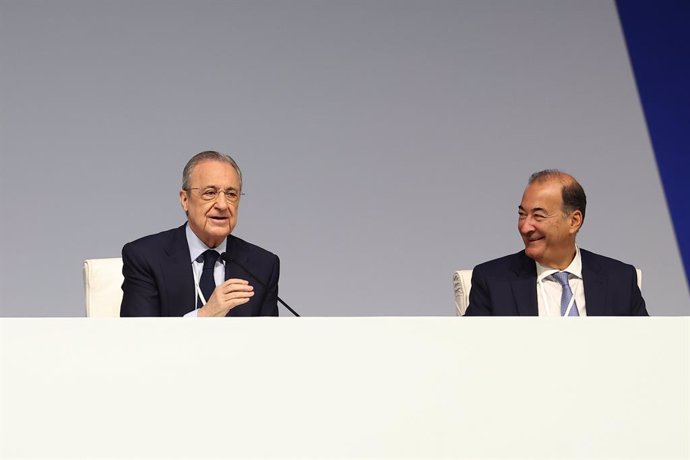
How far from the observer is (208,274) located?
2451mm

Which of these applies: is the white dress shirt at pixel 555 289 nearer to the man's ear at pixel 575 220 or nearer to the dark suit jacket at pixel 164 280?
the man's ear at pixel 575 220

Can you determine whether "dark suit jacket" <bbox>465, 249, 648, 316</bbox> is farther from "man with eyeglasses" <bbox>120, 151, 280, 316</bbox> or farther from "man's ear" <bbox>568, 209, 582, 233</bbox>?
"man with eyeglasses" <bbox>120, 151, 280, 316</bbox>

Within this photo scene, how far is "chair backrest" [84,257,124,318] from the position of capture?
2.54 metres

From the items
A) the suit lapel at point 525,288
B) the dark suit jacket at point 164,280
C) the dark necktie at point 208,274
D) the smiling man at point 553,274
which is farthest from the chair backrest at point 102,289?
the suit lapel at point 525,288

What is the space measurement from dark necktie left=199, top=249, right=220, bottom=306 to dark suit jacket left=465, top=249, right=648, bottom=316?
654mm

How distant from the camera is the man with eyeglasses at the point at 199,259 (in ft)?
7.85

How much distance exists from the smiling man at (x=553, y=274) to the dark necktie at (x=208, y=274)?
2.15 feet

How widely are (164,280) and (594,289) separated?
1072 mm

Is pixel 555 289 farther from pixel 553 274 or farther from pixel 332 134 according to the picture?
pixel 332 134
